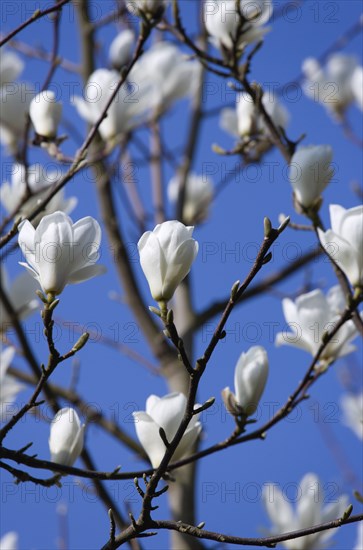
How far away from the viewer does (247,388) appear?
3.52ft

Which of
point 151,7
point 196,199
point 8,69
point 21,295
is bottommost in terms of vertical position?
point 21,295

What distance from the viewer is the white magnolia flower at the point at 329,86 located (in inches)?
108

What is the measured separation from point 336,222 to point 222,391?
0.99 feet

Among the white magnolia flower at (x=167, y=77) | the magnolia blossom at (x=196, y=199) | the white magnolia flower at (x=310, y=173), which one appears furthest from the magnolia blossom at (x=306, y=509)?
the white magnolia flower at (x=167, y=77)

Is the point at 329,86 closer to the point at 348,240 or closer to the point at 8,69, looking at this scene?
the point at 8,69

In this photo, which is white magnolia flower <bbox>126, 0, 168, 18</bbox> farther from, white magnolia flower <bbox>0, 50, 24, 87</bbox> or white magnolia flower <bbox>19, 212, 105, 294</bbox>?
white magnolia flower <bbox>19, 212, 105, 294</bbox>

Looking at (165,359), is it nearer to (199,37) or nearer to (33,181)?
(33,181)

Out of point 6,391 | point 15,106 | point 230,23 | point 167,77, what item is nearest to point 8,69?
point 15,106

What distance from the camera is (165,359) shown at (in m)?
→ 2.19

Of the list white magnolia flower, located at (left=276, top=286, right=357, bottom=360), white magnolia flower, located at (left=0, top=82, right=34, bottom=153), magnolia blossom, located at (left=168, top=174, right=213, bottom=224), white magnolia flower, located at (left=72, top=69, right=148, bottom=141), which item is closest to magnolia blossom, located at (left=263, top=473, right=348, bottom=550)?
white magnolia flower, located at (left=276, top=286, right=357, bottom=360)

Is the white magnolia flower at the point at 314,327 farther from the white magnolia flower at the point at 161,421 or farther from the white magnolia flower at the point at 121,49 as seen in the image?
the white magnolia flower at the point at 121,49

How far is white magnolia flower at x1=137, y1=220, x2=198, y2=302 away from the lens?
0.86 meters

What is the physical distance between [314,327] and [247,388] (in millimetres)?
231

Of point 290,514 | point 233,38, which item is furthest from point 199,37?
point 290,514
